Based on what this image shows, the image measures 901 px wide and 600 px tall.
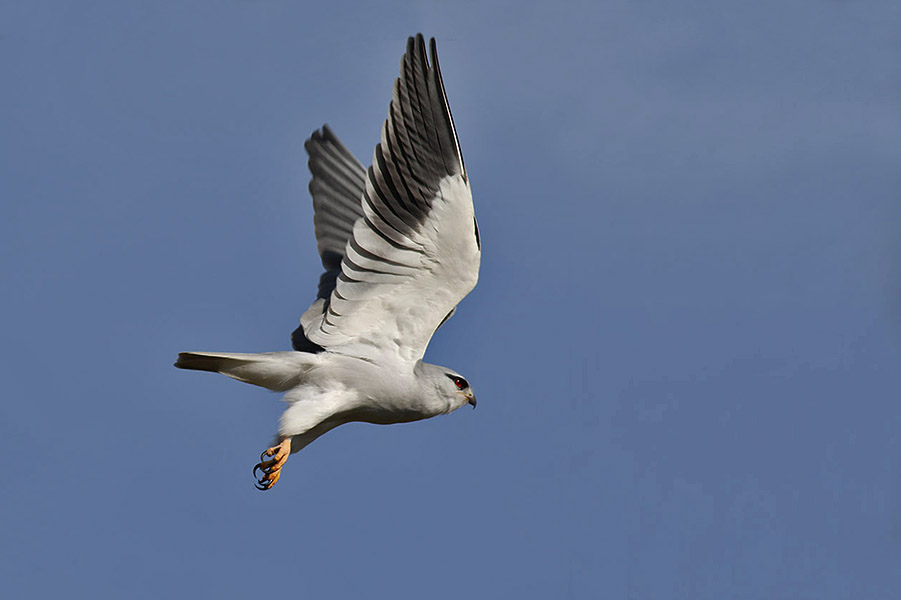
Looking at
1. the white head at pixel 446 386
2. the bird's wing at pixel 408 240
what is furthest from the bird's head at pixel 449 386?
the bird's wing at pixel 408 240

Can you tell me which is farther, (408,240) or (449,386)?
(449,386)

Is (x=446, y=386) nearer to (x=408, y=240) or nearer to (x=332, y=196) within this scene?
(x=408, y=240)

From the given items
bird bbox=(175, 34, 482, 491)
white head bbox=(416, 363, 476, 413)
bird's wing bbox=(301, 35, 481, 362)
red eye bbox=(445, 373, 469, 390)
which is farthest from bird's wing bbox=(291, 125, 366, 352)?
red eye bbox=(445, 373, 469, 390)

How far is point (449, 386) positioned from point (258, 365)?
5.77ft

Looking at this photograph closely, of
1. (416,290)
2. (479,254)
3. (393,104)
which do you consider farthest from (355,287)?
(393,104)

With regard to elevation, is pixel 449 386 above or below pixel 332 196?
below

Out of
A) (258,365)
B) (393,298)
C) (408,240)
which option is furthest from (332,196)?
(258,365)

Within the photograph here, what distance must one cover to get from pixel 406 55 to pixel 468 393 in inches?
126

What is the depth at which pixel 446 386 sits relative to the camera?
10.1 meters

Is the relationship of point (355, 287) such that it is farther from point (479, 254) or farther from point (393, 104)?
point (393, 104)

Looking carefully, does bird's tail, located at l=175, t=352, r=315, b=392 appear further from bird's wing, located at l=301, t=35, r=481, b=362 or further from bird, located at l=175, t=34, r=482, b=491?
bird's wing, located at l=301, t=35, r=481, b=362

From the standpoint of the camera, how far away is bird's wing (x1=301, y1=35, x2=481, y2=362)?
9.02m

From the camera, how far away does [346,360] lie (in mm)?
9930

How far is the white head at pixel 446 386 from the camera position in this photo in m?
10.0
